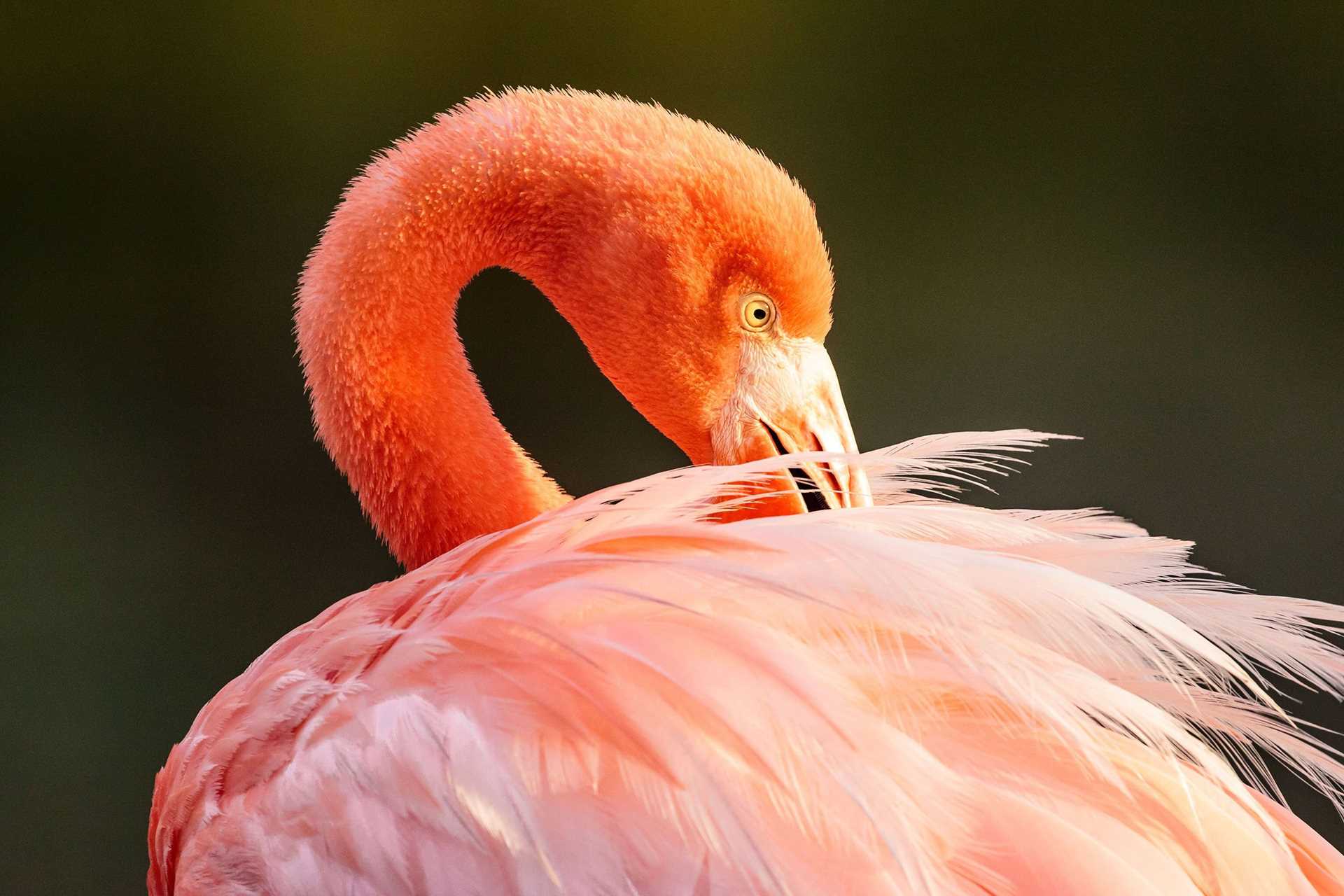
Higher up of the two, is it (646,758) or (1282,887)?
(646,758)

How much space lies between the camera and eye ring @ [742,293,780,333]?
96cm

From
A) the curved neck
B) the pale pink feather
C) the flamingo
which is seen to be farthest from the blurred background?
the pale pink feather

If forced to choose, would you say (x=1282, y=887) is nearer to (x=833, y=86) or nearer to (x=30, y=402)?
(x=833, y=86)

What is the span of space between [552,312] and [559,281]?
1.28ft

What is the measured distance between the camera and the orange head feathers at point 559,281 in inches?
36.8

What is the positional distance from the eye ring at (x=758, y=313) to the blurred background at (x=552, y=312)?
434 millimetres

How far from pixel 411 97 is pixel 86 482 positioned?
65 centimetres

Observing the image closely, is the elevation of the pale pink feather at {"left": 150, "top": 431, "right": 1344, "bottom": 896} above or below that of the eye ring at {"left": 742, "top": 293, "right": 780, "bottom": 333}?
below

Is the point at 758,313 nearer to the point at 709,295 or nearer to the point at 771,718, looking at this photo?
the point at 709,295

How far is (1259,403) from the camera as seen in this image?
55.8 inches

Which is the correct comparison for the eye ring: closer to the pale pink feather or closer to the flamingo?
the flamingo

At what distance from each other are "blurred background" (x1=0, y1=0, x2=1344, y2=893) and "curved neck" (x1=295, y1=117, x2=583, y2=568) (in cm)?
39

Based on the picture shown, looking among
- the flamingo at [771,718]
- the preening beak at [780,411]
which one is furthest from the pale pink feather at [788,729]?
the preening beak at [780,411]

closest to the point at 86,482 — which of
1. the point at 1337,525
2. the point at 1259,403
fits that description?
the point at 1259,403
